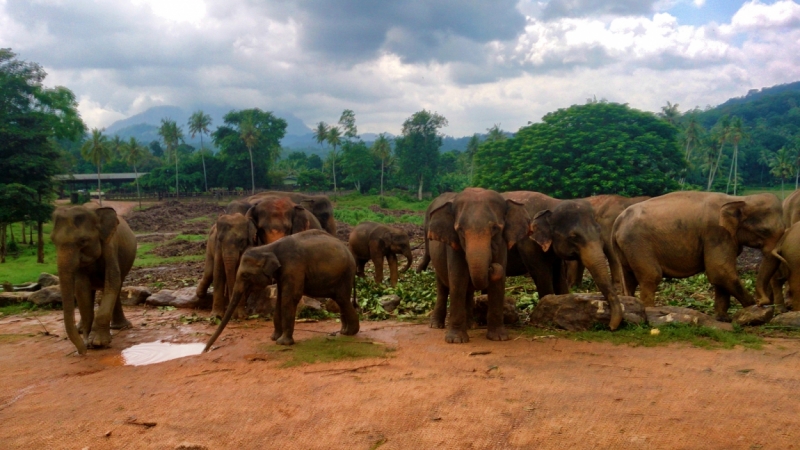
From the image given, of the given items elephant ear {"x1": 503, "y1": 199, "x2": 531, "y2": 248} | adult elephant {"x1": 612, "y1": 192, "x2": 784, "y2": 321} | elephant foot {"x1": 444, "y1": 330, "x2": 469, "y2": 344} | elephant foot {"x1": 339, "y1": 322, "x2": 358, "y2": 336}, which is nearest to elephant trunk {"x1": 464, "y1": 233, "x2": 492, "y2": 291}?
elephant ear {"x1": 503, "y1": 199, "x2": 531, "y2": 248}

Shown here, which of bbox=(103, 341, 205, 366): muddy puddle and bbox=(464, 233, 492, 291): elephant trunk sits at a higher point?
bbox=(464, 233, 492, 291): elephant trunk

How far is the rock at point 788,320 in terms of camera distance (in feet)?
27.7

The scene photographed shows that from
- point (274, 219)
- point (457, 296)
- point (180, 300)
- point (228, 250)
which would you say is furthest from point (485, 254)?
point (180, 300)

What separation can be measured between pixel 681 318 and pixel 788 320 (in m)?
1.51

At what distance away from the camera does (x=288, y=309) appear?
8688 millimetres

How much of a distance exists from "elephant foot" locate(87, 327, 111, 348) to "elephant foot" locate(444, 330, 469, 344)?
5.35 m

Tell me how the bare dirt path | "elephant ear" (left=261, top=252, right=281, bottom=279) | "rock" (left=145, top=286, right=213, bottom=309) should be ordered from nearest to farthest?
the bare dirt path → "elephant ear" (left=261, top=252, right=281, bottom=279) → "rock" (left=145, top=286, right=213, bottom=309)

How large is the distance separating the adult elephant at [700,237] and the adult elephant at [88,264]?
28.5ft

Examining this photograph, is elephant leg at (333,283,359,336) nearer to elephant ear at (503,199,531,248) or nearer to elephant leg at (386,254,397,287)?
elephant ear at (503,199,531,248)

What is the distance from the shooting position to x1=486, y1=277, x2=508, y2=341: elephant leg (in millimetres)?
8578

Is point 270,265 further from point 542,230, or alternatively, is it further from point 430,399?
point 542,230

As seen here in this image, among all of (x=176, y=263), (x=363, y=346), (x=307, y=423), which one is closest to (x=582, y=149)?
(x=176, y=263)

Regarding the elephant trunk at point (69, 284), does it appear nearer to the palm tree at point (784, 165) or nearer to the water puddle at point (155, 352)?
the water puddle at point (155, 352)

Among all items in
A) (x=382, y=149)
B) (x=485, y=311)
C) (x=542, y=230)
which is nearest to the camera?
(x=542, y=230)
